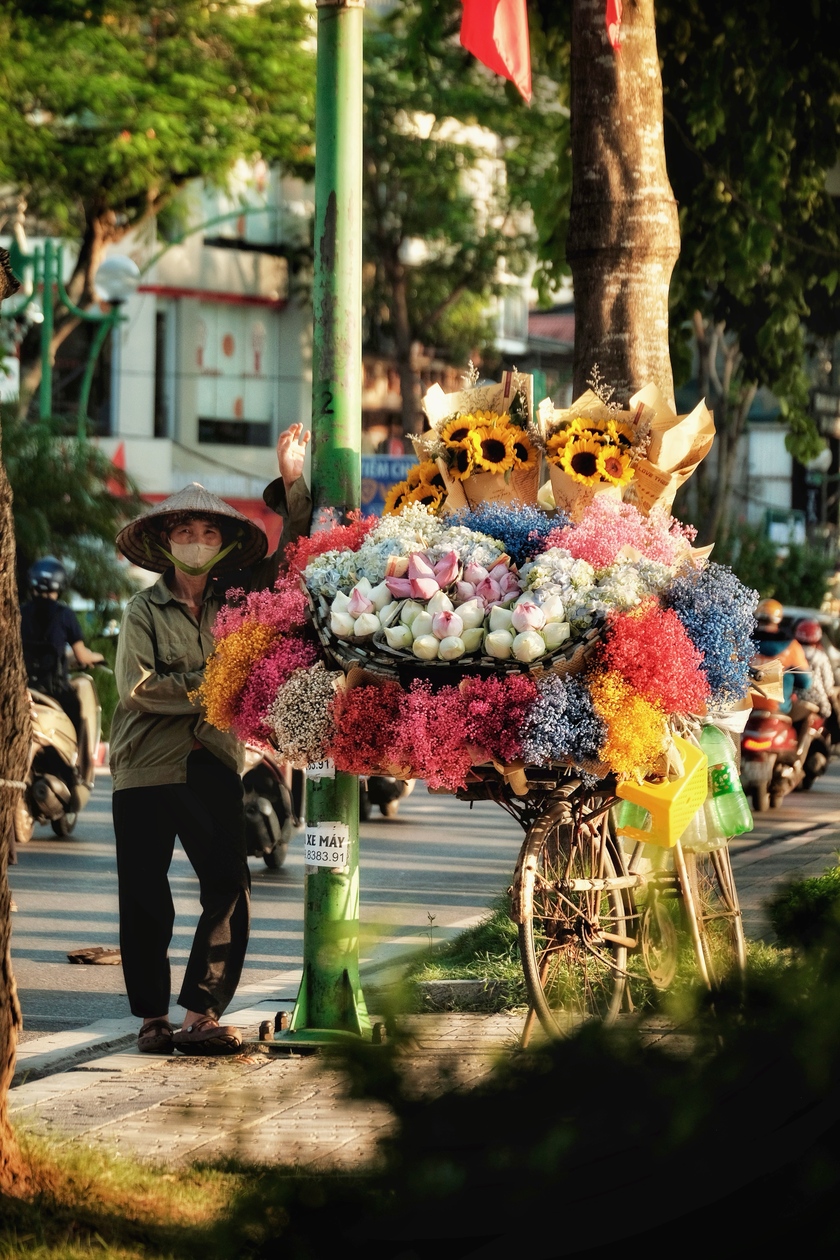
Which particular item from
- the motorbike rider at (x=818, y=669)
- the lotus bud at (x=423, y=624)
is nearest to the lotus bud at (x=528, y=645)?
the lotus bud at (x=423, y=624)

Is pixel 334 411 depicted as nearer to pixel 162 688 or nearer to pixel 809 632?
pixel 162 688

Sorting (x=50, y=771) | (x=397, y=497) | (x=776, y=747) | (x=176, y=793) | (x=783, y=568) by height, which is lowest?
(x=783, y=568)

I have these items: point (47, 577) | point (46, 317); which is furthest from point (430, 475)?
point (46, 317)

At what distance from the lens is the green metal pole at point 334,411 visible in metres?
6.07

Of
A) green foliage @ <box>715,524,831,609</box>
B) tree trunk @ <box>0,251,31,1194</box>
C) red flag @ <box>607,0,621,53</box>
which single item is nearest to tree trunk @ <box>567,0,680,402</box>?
red flag @ <box>607,0,621,53</box>

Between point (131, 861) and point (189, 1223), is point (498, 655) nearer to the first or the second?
point (131, 861)

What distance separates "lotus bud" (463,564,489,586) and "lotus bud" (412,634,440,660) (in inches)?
8.7

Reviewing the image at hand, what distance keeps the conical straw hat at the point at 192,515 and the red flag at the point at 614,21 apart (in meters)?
2.62

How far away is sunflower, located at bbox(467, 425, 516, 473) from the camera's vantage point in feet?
18.4

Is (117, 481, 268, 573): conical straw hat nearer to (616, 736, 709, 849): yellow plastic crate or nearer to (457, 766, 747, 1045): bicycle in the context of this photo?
(457, 766, 747, 1045): bicycle

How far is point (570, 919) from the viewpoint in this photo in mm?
5738

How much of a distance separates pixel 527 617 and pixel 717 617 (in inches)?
25.0

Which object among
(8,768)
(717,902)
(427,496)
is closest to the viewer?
(8,768)

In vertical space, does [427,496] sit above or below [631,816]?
above
